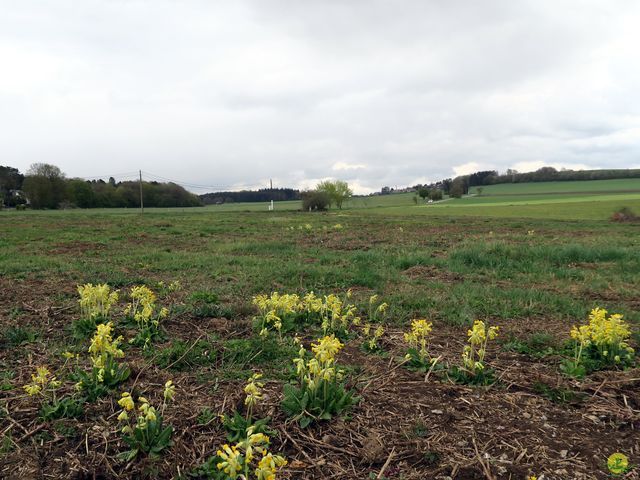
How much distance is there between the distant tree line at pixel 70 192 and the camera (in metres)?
88.4

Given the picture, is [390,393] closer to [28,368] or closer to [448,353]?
[448,353]

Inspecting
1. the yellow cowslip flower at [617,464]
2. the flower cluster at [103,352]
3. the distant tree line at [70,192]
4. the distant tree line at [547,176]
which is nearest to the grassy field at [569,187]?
the distant tree line at [547,176]

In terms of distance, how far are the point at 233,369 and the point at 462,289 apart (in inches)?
208

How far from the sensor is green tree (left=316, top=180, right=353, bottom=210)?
104 meters

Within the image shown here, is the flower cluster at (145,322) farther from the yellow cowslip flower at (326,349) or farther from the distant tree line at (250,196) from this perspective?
the distant tree line at (250,196)

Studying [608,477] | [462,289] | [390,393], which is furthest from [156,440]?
[462,289]

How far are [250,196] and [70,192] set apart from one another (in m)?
55.0

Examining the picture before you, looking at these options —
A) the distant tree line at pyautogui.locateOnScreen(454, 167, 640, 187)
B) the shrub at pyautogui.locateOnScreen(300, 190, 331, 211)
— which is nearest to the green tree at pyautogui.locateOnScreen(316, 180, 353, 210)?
the shrub at pyautogui.locateOnScreen(300, 190, 331, 211)

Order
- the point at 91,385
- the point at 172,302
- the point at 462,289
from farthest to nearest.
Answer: the point at 462,289 < the point at 172,302 < the point at 91,385

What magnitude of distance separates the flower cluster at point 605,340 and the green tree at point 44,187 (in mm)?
106269

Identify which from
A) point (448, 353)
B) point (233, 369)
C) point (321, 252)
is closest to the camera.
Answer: point (233, 369)

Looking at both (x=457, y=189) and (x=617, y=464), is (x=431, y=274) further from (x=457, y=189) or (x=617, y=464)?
(x=457, y=189)

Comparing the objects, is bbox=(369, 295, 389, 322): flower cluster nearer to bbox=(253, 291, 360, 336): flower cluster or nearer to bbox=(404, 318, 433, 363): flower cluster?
bbox=(253, 291, 360, 336): flower cluster

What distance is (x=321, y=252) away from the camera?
13695mm
